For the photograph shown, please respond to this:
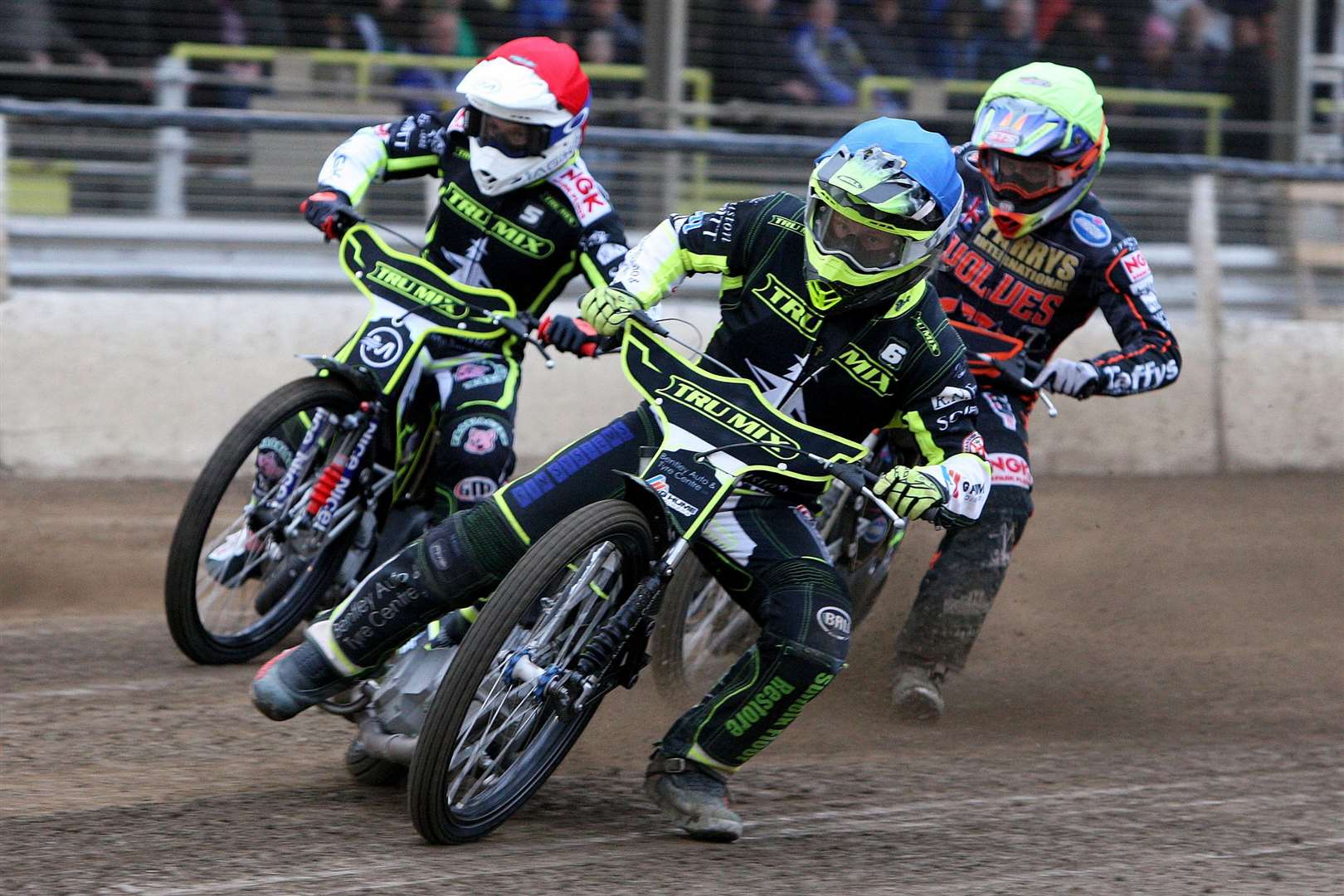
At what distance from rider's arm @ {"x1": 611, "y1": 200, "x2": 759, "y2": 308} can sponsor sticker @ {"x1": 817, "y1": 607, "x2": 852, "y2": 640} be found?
97 centimetres

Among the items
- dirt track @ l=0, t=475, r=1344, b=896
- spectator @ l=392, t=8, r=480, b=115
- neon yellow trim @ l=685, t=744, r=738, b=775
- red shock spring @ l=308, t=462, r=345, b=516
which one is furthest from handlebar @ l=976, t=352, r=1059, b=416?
spectator @ l=392, t=8, r=480, b=115

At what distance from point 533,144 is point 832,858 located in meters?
2.81

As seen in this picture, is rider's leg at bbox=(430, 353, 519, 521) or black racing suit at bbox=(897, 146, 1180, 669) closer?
rider's leg at bbox=(430, 353, 519, 521)

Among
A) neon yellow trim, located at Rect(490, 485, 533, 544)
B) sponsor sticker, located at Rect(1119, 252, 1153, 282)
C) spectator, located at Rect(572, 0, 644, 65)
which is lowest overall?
neon yellow trim, located at Rect(490, 485, 533, 544)

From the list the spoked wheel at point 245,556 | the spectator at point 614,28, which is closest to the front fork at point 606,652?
the spoked wheel at point 245,556

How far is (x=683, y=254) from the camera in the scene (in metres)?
4.77

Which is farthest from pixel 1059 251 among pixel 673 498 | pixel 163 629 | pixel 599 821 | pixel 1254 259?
pixel 1254 259

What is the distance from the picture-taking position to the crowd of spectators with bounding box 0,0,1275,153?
9.95 m

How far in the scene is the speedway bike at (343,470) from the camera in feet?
19.3

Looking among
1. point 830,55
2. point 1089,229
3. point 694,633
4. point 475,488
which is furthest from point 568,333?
point 830,55

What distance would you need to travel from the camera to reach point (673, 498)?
4.48 meters

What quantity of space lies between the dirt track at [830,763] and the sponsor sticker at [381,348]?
3.87ft

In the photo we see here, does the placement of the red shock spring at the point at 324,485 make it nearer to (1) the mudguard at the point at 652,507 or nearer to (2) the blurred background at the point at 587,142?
(1) the mudguard at the point at 652,507

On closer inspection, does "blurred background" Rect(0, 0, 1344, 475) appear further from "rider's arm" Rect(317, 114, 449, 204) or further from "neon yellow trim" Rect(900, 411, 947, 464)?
"neon yellow trim" Rect(900, 411, 947, 464)
